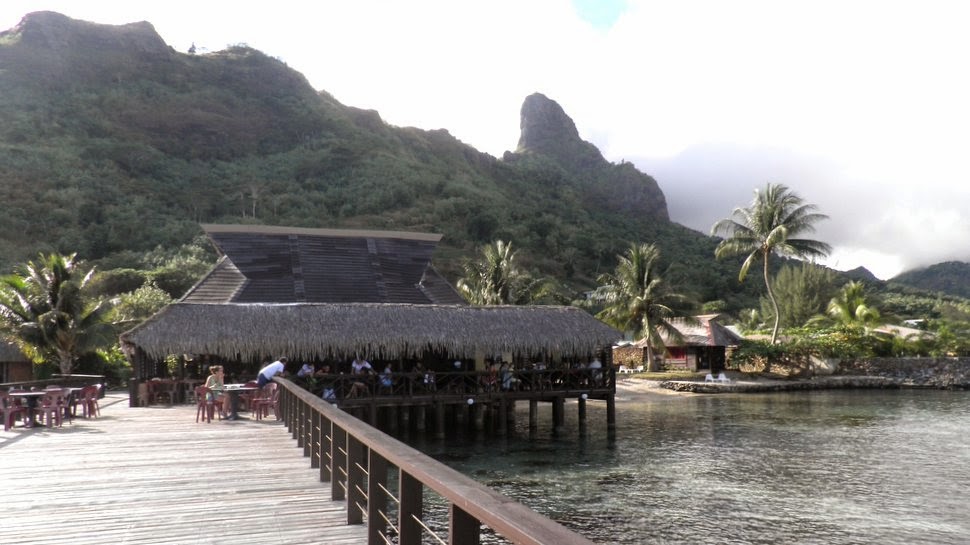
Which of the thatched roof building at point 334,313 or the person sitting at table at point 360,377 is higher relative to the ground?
the thatched roof building at point 334,313

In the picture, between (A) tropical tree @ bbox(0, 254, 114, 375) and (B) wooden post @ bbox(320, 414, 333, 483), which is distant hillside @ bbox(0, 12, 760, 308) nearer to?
(A) tropical tree @ bbox(0, 254, 114, 375)

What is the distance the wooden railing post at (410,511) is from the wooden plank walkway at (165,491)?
1499 millimetres

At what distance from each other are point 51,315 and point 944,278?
11755 centimetres

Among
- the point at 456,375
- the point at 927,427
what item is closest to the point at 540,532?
the point at 456,375

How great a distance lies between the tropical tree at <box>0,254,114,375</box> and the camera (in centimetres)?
2289

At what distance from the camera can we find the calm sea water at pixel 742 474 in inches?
446

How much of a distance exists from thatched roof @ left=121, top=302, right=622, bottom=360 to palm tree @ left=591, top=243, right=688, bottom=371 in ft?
56.1

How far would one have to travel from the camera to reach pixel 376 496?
4.37m

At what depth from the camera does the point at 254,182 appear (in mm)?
78562

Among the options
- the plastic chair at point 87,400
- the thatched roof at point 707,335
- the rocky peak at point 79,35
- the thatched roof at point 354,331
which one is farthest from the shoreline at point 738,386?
the rocky peak at point 79,35

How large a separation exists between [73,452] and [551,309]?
1502 centimetres

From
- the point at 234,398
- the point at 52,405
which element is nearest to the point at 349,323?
the point at 234,398

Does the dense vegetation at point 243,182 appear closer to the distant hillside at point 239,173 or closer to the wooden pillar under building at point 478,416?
the distant hillside at point 239,173

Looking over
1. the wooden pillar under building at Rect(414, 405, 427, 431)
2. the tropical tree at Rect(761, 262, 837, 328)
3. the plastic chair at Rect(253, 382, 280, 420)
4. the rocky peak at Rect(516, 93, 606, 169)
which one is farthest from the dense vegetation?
the plastic chair at Rect(253, 382, 280, 420)
